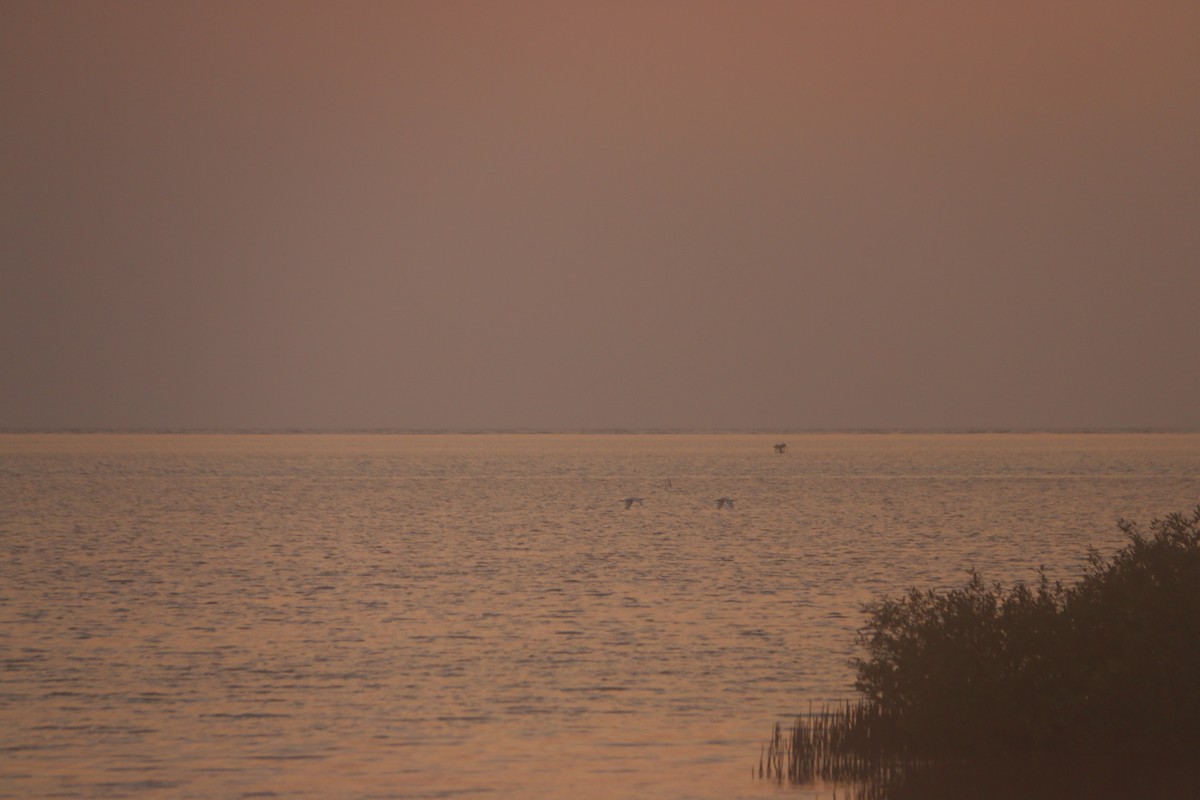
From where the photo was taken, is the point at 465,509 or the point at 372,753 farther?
the point at 465,509

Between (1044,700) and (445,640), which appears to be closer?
(1044,700)

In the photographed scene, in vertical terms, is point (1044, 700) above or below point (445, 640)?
above

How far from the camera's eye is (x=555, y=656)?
31781mm

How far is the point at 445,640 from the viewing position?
114 ft

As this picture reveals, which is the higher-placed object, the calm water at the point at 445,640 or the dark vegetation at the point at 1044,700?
the dark vegetation at the point at 1044,700

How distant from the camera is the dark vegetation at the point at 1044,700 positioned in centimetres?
2008

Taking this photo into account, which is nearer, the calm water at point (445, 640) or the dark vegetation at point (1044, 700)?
the dark vegetation at point (1044, 700)

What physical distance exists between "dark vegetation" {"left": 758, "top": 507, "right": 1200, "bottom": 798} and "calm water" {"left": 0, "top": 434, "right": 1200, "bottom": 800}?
2.18 meters

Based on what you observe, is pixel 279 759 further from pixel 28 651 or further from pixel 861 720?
pixel 28 651

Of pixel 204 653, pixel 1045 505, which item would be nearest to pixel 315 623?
pixel 204 653

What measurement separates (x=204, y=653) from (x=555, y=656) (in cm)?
789

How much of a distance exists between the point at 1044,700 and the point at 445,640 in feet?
57.3

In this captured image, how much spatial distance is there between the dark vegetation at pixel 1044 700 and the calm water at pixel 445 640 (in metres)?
2.18

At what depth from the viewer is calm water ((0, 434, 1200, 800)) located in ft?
70.7
